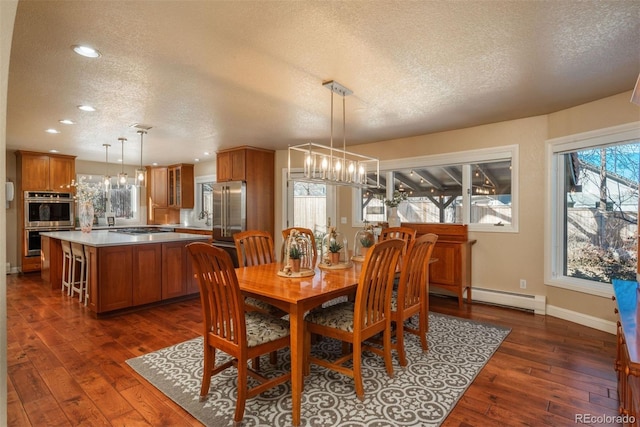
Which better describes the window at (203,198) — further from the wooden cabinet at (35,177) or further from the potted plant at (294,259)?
the potted plant at (294,259)

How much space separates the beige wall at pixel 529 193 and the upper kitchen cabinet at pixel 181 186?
18.8ft

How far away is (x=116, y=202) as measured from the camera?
27.2ft

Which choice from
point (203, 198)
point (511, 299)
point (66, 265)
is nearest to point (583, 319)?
point (511, 299)

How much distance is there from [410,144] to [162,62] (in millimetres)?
3670

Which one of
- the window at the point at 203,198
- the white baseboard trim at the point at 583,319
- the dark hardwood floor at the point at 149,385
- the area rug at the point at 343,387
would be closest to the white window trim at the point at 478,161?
the white baseboard trim at the point at 583,319

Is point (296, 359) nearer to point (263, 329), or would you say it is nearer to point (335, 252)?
point (263, 329)

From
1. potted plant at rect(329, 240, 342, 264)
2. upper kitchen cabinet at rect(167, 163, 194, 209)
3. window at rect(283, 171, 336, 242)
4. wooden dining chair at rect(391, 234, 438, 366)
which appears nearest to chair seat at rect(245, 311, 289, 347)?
potted plant at rect(329, 240, 342, 264)

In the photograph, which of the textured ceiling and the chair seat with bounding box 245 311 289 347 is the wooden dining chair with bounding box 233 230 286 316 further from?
the textured ceiling

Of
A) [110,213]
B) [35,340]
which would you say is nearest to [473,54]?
[35,340]

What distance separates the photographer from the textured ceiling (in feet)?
6.27

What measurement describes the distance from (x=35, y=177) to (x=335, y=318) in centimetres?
716

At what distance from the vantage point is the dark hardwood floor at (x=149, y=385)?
6.59ft

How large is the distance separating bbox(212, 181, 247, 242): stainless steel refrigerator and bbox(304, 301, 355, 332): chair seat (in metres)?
3.80

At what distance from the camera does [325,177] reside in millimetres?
2918
